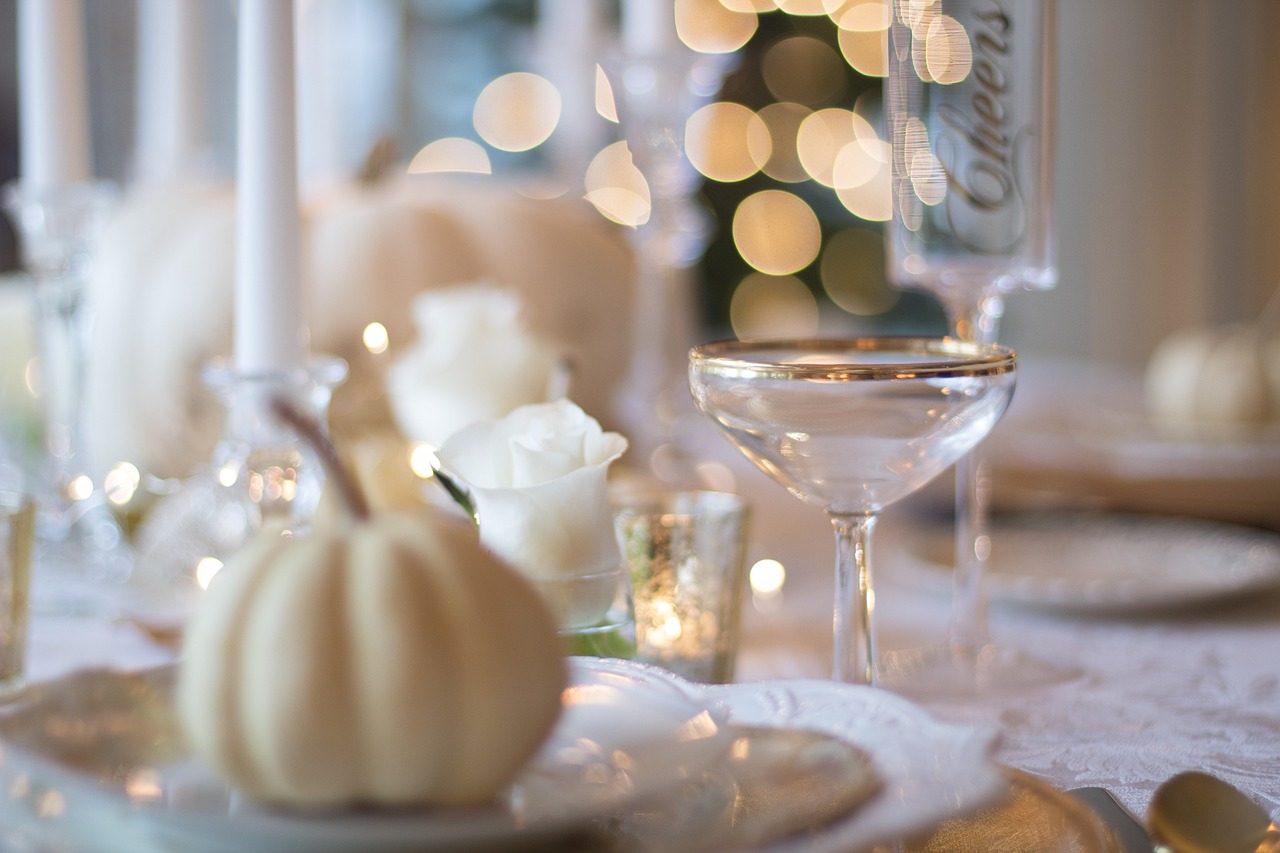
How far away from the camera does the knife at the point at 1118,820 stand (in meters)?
0.36

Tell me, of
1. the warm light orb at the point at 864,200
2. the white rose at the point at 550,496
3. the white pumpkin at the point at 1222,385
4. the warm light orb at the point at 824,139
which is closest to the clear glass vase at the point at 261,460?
the white rose at the point at 550,496

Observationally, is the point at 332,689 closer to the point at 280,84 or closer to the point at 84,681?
the point at 84,681

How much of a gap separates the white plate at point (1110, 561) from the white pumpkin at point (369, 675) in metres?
0.48

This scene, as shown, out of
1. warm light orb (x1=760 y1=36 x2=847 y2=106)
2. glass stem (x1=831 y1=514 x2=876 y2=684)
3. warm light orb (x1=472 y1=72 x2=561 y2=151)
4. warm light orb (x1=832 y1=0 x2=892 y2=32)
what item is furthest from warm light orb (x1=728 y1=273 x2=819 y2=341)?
glass stem (x1=831 y1=514 x2=876 y2=684)

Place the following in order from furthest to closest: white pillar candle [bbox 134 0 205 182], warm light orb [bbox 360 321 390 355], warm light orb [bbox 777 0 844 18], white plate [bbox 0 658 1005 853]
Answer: warm light orb [bbox 777 0 844 18] < white pillar candle [bbox 134 0 205 182] < warm light orb [bbox 360 321 390 355] < white plate [bbox 0 658 1005 853]

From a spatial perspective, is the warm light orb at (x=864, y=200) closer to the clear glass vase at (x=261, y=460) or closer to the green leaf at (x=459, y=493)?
the clear glass vase at (x=261, y=460)

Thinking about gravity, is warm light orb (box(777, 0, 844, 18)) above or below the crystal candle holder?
above

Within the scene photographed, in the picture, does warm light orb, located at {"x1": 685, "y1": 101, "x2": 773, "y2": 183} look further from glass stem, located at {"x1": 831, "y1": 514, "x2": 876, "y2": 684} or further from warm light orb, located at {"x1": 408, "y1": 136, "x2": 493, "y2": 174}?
glass stem, located at {"x1": 831, "y1": 514, "x2": 876, "y2": 684}

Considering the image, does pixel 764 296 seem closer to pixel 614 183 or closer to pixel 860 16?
pixel 614 183

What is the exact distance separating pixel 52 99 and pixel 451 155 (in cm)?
307

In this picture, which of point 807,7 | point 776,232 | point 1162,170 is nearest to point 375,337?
point 807,7

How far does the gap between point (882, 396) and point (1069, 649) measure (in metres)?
0.32

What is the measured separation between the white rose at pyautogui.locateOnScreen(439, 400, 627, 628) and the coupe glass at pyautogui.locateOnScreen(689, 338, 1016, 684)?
0.05 metres

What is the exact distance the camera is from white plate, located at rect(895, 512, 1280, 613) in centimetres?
70
